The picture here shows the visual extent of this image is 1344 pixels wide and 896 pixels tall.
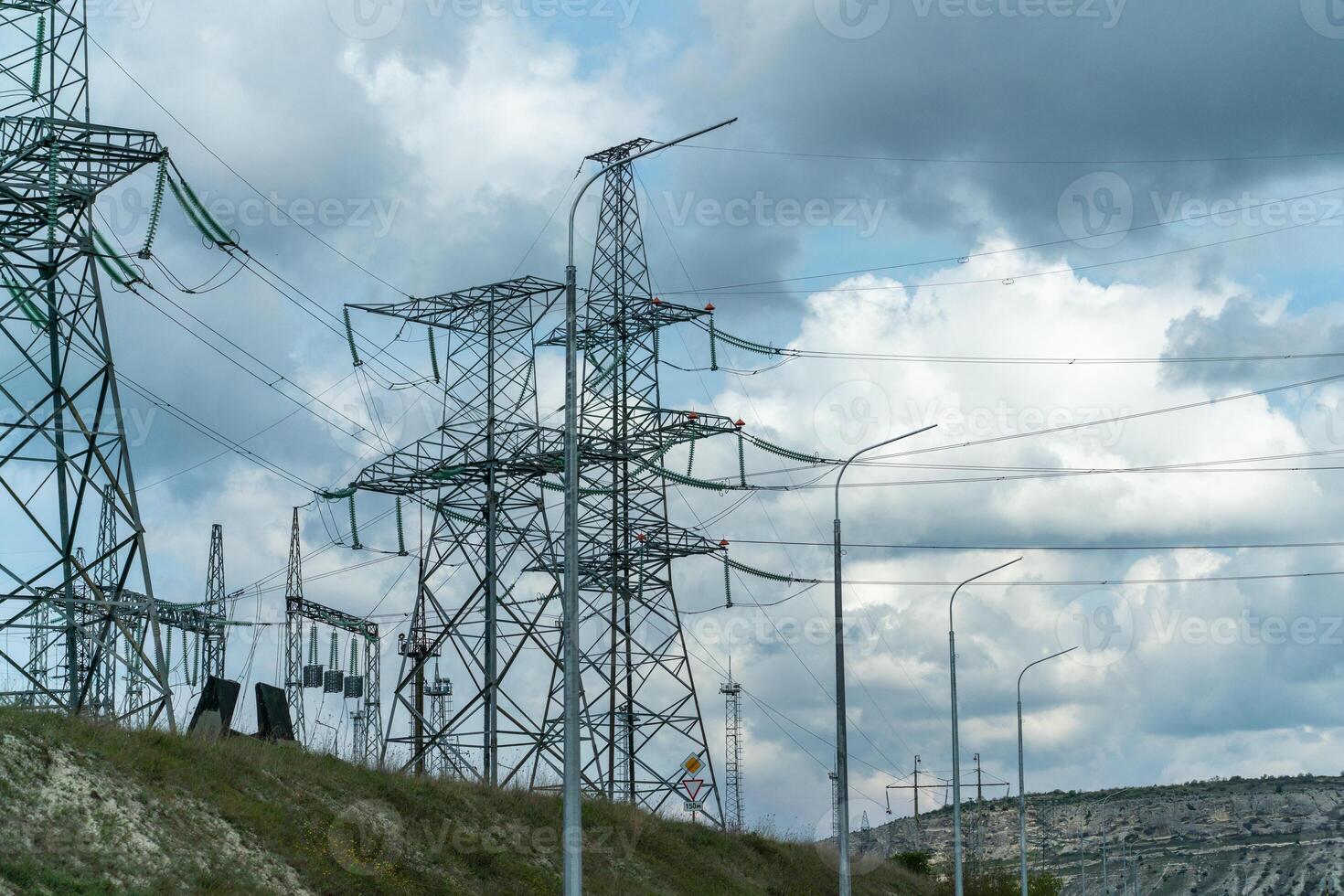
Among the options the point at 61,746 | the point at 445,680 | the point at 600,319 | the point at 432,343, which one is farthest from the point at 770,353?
the point at 445,680

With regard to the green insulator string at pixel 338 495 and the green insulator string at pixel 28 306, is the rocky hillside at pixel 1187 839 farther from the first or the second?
the green insulator string at pixel 28 306

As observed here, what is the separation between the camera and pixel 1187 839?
17638cm

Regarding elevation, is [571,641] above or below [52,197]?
below

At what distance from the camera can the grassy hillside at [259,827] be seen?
68.6 feet

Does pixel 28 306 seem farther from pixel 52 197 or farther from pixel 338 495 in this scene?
pixel 338 495

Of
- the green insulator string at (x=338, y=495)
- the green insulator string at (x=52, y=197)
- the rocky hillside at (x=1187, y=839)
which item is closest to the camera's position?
the green insulator string at (x=52, y=197)

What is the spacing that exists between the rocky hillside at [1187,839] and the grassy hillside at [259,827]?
102 metres

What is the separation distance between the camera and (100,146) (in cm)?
2862

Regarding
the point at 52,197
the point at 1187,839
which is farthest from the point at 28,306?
the point at 1187,839

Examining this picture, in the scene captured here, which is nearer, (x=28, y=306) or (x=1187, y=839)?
(x=28, y=306)

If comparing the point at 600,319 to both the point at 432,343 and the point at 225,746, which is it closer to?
the point at 432,343

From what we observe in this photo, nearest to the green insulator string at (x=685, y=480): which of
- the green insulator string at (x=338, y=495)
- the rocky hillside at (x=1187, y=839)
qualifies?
the green insulator string at (x=338, y=495)

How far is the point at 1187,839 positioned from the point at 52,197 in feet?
573

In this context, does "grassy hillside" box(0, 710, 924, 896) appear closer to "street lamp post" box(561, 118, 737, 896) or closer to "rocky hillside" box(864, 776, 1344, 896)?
"street lamp post" box(561, 118, 737, 896)
